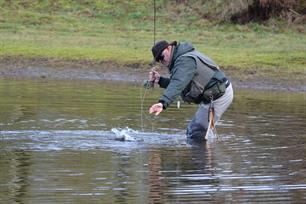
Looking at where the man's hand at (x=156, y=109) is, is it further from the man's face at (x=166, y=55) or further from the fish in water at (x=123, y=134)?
the fish in water at (x=123, y=134)

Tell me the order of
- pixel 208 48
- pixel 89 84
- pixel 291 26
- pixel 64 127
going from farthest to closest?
pixel 291 26
pixel 208 48
pixel 89 84
pixel 64 127

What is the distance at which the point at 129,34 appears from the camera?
96.7 ft

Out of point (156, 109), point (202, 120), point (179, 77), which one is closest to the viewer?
point (156, 109)

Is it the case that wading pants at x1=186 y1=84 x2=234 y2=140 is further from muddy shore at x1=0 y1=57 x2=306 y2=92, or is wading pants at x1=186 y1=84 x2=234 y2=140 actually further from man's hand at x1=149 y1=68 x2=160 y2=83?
muddy shore at x1=0 y1=57 x2=306 y2=92

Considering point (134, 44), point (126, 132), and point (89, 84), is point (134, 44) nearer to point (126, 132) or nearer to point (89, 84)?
point (89, 84)

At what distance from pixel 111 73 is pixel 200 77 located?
37.4 ft

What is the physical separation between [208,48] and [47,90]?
730 centimetres

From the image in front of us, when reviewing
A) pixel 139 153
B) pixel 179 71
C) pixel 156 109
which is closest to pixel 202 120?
pixel 179 71

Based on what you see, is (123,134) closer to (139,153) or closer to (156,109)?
(139,153)

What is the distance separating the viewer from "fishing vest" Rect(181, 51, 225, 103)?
12836 millimetres

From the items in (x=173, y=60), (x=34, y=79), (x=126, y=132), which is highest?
(x=173, y=60)

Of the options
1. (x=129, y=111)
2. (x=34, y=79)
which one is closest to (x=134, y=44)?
(x=34, y=79)

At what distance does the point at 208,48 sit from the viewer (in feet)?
87.0

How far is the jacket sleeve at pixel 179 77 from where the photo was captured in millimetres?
12203
